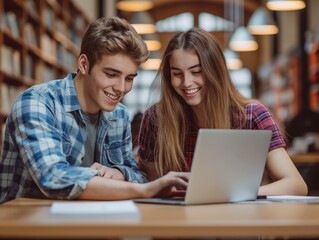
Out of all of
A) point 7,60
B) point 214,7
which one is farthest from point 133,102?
point 7,60

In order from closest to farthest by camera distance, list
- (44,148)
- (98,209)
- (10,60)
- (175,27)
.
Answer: (98,209) → (44,148) → (10,60) → (175,27)

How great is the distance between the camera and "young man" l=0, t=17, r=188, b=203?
2164 mm

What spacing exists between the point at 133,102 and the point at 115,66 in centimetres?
1929

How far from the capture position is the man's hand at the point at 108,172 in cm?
251

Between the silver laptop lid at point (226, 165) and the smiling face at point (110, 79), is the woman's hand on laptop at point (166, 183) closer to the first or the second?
the silver laptop lid at point (226, 165)

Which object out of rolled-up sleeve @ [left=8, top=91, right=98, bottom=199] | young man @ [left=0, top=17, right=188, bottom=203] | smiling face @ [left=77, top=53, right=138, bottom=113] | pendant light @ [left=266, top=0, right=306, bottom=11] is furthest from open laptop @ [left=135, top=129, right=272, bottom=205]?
pendant light @ [left=266, top=0, right=306, bottom=11]

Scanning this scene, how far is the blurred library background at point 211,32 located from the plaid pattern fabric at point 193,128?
0.40ft

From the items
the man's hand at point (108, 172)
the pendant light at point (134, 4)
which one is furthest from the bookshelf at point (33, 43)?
the man's hand at point (108, 172)

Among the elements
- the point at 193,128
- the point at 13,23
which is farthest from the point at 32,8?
the point at 193,128

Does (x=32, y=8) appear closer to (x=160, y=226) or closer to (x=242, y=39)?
(x=242, y=39)

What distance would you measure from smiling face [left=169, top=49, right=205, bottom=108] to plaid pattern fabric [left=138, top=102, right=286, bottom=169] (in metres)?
0.21

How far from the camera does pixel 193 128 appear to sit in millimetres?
2979

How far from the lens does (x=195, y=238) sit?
1603mm

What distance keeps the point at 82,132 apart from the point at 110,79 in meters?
0.27
